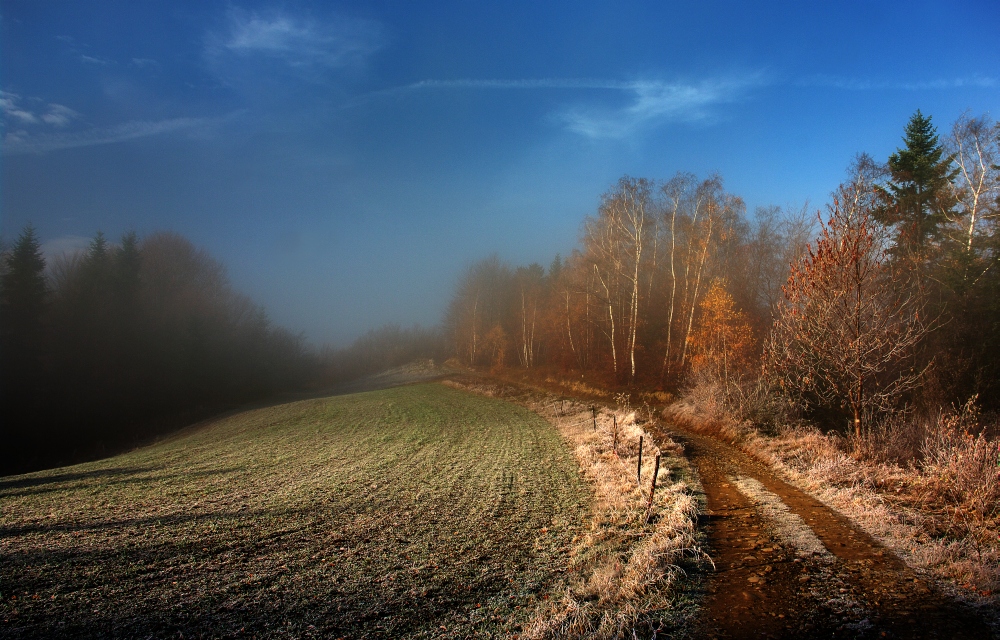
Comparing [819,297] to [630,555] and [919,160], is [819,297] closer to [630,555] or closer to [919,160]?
[630,555]

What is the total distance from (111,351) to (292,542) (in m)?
35.7

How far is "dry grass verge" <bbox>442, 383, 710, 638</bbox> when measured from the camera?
521 centimetres

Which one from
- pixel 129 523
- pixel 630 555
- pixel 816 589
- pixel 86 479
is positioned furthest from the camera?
pixel 86 479

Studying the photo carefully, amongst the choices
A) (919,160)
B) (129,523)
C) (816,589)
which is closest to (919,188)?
(919,160)

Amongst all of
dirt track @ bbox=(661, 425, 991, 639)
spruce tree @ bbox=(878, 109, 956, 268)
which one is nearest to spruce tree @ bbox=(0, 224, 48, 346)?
dirt track @ bbox=(661, 425, 991, 639)

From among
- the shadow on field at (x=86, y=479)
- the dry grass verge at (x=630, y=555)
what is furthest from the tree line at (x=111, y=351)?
the dry grass verge at (x=630, y=555)

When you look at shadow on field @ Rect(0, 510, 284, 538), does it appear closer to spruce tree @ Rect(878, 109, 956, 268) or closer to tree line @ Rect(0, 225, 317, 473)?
tree line @ Rect(0, 225, 317, 473)

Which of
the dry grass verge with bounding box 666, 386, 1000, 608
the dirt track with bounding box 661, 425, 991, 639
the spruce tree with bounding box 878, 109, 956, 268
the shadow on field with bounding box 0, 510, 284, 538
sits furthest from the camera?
the spruce tree with bounding box 878, 109, 956, 268

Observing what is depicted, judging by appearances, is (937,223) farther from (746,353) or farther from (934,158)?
(746,353)

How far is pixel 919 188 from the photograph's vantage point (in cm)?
2258

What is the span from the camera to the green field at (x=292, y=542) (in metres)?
5.61

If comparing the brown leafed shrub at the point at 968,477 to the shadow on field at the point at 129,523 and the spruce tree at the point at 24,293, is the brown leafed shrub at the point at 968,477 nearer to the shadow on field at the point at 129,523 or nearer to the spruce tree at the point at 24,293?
the shadow on field at the point at 129,523

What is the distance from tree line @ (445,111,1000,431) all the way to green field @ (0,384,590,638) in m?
7.63

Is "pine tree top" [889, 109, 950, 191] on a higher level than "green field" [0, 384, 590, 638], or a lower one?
higher
